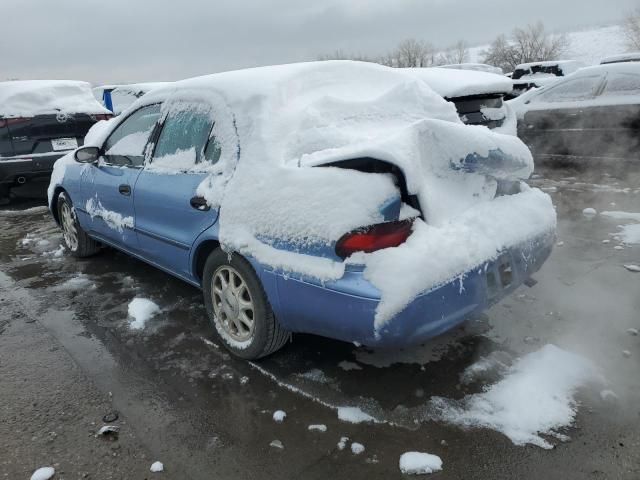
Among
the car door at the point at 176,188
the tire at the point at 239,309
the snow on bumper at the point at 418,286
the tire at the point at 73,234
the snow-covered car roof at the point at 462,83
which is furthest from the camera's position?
the snow-covered car roof at the point at 462,83

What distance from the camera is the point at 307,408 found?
2.50m

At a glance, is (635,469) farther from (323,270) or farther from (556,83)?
(556,83)

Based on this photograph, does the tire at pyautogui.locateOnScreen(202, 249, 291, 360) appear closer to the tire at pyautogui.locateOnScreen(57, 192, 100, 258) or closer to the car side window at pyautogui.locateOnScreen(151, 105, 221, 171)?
the car side window at pyautogui.locateOnScreen(151, 105, 221, 171)

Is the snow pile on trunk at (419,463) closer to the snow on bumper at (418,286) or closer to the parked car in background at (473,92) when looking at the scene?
the snow on bumper at (418,286)

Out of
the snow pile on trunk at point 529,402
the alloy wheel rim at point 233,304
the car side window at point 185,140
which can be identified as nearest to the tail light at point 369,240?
the alloy wheel rim at point 233,304

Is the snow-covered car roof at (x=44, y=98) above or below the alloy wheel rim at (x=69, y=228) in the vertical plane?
above

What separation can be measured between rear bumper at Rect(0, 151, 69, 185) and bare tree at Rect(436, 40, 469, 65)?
62.3 m

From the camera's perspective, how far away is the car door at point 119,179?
376 cm

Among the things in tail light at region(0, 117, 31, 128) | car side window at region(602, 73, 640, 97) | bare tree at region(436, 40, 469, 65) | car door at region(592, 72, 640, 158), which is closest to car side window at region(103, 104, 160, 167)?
tail light at region(0, 117, 31, 128)

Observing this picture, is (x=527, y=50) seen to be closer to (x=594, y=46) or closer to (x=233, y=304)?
(x=594, y=46)

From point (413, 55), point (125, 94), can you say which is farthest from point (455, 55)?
point (125, 94)

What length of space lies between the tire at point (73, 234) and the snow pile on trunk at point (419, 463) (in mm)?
3995

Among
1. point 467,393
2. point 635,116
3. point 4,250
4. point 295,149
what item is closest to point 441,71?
point 635,116

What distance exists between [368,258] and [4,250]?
5.11m
